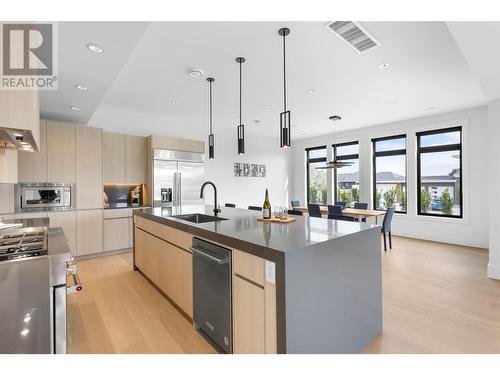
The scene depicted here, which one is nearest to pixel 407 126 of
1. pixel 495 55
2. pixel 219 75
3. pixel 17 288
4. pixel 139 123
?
pixel 495 55

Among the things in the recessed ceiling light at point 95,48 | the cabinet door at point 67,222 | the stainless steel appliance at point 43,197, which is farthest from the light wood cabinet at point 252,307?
the stainless steel appliance at point 43,197

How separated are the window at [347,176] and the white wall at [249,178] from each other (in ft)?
5.70

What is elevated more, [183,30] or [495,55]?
[183,30]

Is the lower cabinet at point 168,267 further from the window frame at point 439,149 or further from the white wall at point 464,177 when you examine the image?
the window frame at point 439,149

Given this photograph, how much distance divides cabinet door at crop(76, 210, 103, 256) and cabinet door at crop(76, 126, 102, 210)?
0.14 m

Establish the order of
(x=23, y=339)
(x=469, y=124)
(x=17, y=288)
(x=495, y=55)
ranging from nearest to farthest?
(x=23, y=339) < (x=17, y=288) < (x=495, y=55) < (x=469, y=124)

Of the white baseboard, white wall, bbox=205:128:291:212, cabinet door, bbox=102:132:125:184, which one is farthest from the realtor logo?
the white baseboard

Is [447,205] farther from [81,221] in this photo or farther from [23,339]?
[81,221]

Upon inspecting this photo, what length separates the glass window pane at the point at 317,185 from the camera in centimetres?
810

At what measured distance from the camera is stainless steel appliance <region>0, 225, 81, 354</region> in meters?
0.93

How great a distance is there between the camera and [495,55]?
7.71ft

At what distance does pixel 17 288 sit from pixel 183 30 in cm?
248

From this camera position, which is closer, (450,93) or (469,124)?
(450,93)

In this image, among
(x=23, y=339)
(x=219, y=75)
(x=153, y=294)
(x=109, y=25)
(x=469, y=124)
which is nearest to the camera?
(x=23, y=339)
